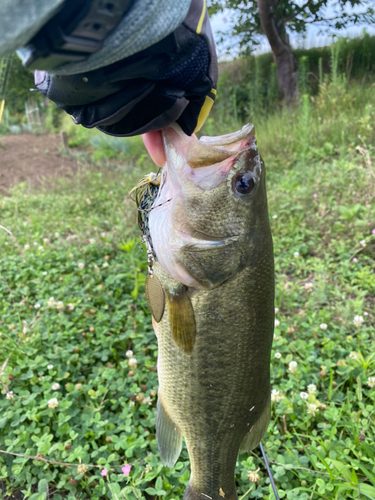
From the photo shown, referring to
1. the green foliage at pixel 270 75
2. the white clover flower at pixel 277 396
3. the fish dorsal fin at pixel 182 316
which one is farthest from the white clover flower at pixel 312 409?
the green foliage at pixel 270 75

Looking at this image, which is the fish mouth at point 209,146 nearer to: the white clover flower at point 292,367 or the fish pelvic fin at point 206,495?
the fish pelvic fin at point 206,495

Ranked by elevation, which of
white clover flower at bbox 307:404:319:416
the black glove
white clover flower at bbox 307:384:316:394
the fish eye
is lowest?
white clover flower at bbox 307:404:319:416

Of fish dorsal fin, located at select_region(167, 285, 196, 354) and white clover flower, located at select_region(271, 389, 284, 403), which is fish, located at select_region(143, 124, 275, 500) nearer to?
fish dorsal fin, located at select_region(167, 285, 196, 354)

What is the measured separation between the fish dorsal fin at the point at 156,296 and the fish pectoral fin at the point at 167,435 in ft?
1.34

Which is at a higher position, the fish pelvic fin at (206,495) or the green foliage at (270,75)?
the green foliage at (270,75)

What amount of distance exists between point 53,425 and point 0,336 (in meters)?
0.81

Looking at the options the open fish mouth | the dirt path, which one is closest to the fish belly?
the open fish mouth

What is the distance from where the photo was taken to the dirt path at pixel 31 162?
8602 mm

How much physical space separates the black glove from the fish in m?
0.21

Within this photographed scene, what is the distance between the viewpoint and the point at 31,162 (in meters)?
10.3

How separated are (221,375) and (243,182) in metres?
0.67

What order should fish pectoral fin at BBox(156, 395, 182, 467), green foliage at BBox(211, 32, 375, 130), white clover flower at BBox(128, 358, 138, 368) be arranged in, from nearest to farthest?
fish pectoral fin at BBox(156, 395, 182, 467) → white clover flower at BBox(128, 358, 138, 368) → green foliage at BBox(211, 32, 375, 130)

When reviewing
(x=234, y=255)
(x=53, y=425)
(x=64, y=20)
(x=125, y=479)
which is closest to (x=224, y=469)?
(x=125, y=479)

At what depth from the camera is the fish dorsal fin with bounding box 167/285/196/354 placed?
44.5 inches
